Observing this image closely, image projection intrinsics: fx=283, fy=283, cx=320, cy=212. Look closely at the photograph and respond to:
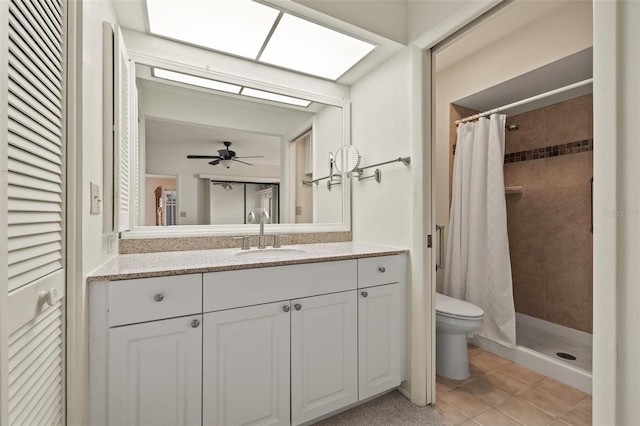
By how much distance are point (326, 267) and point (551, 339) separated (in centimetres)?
233

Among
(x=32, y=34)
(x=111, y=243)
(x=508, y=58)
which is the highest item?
(x=508, y=58)

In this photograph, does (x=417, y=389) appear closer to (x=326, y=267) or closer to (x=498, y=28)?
(x=326, y=267)

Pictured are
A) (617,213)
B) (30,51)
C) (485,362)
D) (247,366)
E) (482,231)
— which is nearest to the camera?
(30,51)

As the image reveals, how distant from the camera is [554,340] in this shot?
2.41 metres

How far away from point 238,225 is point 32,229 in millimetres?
1209

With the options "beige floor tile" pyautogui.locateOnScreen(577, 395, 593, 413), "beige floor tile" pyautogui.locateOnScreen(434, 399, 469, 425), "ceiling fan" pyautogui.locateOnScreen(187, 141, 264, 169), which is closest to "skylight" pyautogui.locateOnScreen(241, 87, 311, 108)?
"ceiling fan" pyautogui.locateOnScreen(187, 141, 264, 169)

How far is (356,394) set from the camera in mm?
1525

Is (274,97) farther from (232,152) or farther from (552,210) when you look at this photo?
(552,210)

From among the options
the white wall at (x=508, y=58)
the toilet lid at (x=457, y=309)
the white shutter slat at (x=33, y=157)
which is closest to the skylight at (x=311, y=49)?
the white wall at (x=508, y=58)

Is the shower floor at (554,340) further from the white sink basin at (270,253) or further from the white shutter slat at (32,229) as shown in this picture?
the white shutter slat at (32,229)

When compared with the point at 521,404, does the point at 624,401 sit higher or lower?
higher

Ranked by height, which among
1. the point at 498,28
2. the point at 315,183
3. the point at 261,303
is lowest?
the point at 261,303

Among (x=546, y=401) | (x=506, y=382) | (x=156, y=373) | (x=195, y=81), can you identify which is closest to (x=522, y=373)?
(x=506, y=382)

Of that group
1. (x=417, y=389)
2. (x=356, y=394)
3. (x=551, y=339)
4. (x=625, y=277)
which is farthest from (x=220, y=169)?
(x=551, y=339)
